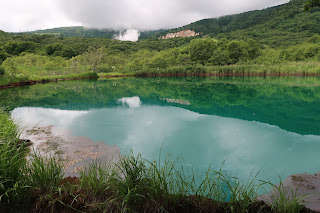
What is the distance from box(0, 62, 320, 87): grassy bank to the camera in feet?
55.5

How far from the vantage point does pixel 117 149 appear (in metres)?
4.16

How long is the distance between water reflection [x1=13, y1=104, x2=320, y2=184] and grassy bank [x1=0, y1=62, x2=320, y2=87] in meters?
10.6

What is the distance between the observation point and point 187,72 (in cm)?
2497

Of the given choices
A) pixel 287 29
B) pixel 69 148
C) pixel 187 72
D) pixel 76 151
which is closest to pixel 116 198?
pixel 76 151

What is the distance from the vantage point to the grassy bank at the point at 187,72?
1692 cm

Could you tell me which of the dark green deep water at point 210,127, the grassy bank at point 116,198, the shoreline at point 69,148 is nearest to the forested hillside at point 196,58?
the dark green deep water at point 210,127

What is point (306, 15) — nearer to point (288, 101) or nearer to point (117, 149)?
point (288, 101)

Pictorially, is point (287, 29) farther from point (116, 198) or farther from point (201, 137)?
point (116, 198)

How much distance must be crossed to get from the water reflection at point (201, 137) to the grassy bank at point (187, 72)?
34.7ft

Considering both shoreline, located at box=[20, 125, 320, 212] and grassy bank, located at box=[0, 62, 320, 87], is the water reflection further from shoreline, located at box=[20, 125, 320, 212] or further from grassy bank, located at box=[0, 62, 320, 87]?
grassy bank, located at box=[0, 62, 320, 87]

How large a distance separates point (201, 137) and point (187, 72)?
20.7 m

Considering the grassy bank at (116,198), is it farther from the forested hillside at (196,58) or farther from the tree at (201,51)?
the tree at (201,51)

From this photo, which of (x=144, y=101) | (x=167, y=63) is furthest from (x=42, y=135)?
(x=167, y=63)

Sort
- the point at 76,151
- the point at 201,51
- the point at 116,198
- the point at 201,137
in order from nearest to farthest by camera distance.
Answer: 1. the point at 116,198
2. the point at 76,151
3. the point at 201,137
4. the point at 201,51
